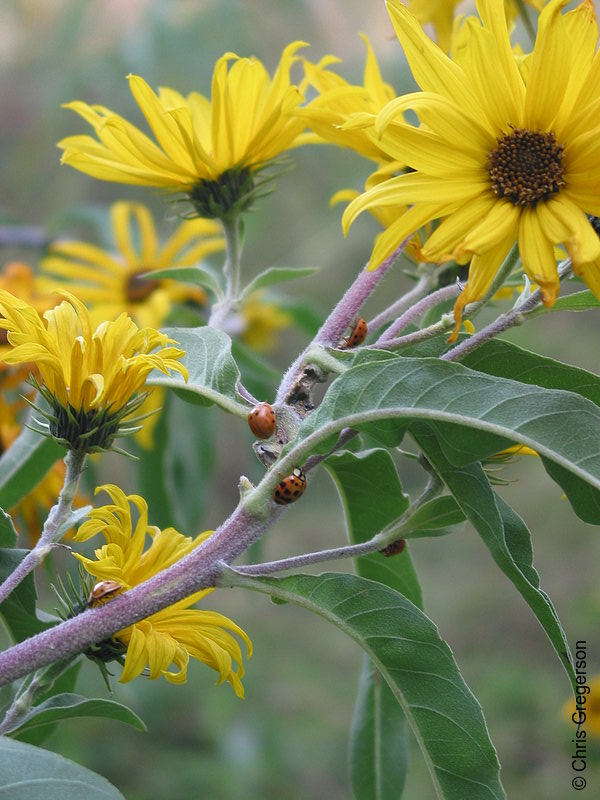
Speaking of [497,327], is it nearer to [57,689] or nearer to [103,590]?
[103,590]

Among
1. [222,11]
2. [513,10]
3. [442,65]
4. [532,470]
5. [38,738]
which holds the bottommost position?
[38,738]

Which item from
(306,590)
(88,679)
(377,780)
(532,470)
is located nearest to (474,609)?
(532,470)

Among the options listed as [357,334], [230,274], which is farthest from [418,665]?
[230,274]

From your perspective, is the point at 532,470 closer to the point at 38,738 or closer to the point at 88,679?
the point at 88,679

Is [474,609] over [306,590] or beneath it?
over

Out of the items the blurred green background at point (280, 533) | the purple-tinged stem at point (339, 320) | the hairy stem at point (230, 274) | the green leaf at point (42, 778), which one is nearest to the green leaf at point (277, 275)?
the hairy stem at point (230, 274)

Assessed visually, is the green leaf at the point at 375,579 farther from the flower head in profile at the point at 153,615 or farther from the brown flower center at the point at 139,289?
the brown flower center at the point at 139,289

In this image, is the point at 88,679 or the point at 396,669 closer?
the point at 396,669
